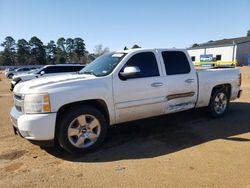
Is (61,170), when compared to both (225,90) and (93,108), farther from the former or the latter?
(225,90)

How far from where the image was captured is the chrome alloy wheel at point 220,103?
607 cm

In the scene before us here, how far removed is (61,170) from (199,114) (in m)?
4.54

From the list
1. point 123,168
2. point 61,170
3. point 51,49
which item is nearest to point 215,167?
point 123,168

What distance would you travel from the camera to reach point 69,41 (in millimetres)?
96750

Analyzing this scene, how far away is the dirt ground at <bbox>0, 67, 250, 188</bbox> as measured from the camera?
3086mm

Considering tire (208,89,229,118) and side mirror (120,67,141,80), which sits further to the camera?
tire (208,89,229,118)

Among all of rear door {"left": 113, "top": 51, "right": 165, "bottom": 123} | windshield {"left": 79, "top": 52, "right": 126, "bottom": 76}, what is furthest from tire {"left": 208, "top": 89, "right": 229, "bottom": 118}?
windshield {"left": 79, "top": 52, "right": 126, "bottom": 76}

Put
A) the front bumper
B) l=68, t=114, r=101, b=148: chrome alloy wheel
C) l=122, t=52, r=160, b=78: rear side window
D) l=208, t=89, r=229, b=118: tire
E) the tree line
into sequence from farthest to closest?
the tree line, l=208, t=89, r=229, b=118: tire, l=122, t=52, r=160, b=78: rear side window, l=68, t=114, r=101, b=148: chrome alloy wheel, the front bumper

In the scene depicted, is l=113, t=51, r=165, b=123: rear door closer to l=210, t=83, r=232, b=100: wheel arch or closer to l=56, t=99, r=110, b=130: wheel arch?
l=56, t=99, r=110, b=130: wheel arch

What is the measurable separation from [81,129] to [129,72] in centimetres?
137

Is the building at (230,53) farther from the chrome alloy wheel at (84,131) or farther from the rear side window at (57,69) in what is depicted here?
the chrome alloy wheel at (84,131)

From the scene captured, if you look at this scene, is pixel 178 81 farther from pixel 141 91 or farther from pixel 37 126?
pixel 37 126

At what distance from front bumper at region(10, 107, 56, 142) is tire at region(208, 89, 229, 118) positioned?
13.9ft

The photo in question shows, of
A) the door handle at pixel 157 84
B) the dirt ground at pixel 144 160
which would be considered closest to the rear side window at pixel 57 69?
the dirt ground at pixel 144 160
